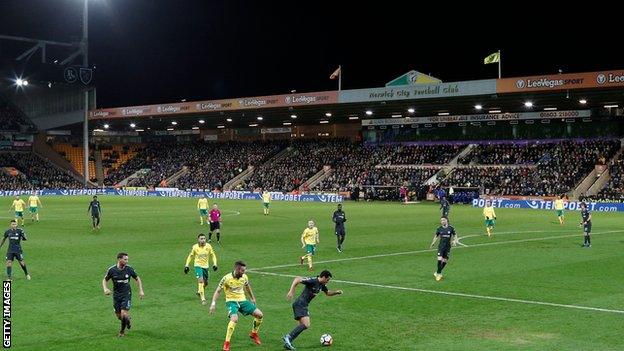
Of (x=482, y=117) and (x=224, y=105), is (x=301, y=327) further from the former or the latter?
(x=482, y=117)

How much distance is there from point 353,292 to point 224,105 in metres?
58.1

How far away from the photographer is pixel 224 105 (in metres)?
76.1

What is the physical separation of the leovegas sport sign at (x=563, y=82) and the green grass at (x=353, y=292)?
18497 mm

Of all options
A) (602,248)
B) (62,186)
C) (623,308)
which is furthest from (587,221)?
(62,186)

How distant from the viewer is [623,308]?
17.6 metres

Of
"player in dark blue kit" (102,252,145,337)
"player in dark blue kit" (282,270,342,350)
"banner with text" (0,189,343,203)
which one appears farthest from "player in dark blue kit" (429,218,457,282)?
"banner with text" (0,189,343,203)

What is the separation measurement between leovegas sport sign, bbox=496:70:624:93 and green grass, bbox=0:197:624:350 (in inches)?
728

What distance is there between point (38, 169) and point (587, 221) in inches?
3087

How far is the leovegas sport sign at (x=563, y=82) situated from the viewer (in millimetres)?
53844

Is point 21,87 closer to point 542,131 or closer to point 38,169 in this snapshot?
point 38,169

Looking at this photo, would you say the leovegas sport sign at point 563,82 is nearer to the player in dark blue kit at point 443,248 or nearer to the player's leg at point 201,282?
the player in dark blue kit at point 443,248

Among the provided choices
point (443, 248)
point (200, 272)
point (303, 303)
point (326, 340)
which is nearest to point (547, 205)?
point (443, 248)

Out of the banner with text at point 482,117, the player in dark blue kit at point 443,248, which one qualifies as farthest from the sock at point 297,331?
the banner with text at point 482,117

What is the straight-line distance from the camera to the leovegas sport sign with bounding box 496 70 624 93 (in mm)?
53844
